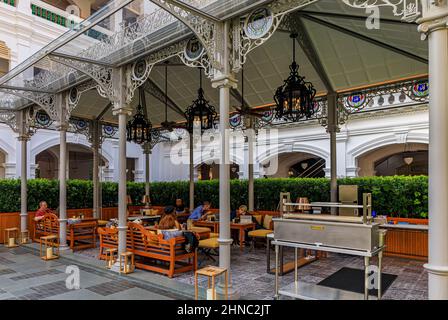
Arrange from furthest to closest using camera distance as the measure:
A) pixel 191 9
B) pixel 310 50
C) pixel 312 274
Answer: pixel 310 50 < pixel 312 274 < pixel 191 9

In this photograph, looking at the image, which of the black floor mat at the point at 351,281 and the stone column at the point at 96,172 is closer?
the black floor mat at the point at 351,281

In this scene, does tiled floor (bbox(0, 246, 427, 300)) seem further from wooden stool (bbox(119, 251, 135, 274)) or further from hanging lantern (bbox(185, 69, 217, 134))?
hanging lantern (bbox(185, 69, 217, 134))

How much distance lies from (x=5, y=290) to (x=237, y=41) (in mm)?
5231

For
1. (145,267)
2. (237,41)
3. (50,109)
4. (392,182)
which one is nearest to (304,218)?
(237,41)

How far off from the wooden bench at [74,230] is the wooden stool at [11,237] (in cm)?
57

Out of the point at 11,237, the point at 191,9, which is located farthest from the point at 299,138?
the point at 191,9

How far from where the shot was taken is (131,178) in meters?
22.0

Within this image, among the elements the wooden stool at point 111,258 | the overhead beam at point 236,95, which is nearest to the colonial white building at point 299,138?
the overhead beam at point 236,95

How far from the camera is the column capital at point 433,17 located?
3.04 meters

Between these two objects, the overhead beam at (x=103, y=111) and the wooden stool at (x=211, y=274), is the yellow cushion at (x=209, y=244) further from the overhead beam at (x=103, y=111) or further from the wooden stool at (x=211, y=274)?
the overhead beam at (x=103, y=111)

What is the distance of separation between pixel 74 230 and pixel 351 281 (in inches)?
273

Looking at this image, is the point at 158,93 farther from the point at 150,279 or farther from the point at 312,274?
the point at 312,274

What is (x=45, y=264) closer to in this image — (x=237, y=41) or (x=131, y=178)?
(x=237, y=41)

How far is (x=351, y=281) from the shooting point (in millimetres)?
5594
